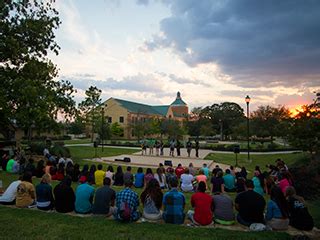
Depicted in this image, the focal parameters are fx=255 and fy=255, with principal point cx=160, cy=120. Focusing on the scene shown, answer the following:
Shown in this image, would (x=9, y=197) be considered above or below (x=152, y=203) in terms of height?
below

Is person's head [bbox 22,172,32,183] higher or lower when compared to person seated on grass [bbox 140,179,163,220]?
higher

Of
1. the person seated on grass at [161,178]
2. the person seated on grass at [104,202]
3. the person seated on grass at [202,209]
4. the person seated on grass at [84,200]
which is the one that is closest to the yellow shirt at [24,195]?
the person seated on grass at [84,200]

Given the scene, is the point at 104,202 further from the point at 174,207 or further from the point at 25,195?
the point at 25,195

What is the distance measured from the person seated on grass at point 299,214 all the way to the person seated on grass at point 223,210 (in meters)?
1.37

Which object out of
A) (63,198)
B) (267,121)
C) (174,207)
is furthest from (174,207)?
(267,121)

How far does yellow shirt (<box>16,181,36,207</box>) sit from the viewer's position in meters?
7.18

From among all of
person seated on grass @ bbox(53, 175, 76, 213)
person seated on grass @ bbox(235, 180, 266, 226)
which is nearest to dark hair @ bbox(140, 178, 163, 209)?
person seated on grass @ bbox(235, 180, 266, 226)

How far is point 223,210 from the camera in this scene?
20.5 feet

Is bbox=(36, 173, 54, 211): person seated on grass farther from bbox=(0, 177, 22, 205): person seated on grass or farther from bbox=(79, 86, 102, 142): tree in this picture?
bbox=(79, 86, 102, 142): tree

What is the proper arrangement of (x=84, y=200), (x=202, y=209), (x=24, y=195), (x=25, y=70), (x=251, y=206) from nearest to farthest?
(x=251, y=206) < (x=202, y=209) < (x=84, y=200) < (x=24, y=195) < (x=25, y=70)

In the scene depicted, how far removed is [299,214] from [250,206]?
1149mm

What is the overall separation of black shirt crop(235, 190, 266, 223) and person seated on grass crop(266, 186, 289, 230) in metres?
0.22

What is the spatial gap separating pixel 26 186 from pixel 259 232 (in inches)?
246

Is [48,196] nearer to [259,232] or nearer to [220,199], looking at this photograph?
[220,199]
